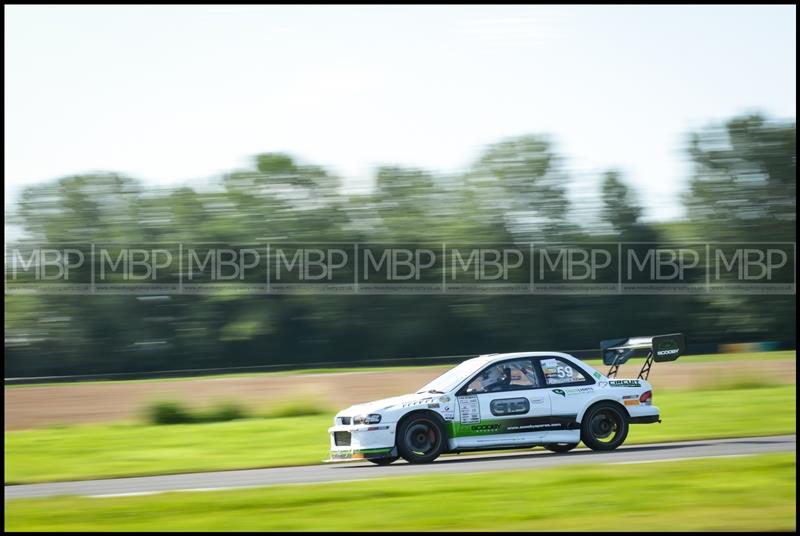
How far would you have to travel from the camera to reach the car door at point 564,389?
14.5 m

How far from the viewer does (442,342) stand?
60344 mm

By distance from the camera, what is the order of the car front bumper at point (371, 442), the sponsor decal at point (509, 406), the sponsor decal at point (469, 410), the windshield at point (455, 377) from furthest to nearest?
the windshield at point (455, 377), the sponsor decal at point (509, 406), the sponsor decal at point (469, 410), the car front bumper at point (371, 442)

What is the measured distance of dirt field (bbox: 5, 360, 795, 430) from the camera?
27.3 metres

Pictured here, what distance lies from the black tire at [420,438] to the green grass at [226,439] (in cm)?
198

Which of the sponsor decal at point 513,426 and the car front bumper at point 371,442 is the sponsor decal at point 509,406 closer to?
the sponsor decal at point 513,426

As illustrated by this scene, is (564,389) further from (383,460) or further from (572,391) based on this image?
(383,460)

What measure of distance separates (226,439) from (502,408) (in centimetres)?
652

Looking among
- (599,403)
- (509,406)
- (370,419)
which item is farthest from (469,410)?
(599,403)

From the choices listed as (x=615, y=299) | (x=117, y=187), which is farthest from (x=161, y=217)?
(x=615, y=299)

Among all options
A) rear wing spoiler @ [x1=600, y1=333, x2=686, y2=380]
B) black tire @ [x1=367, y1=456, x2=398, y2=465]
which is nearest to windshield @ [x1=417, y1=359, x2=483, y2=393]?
black tire @ [x1=367, y1=456, x2=398, y2=465]

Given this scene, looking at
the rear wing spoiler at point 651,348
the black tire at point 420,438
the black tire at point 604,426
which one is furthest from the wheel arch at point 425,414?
the rear wing spoiler at point 651,348

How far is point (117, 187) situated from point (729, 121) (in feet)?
128

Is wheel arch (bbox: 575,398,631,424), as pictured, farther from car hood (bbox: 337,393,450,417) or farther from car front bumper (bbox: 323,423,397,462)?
car front bumper (bbox: 323,423,397,462)

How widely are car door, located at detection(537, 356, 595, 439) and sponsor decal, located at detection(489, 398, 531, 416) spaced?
366 mm
